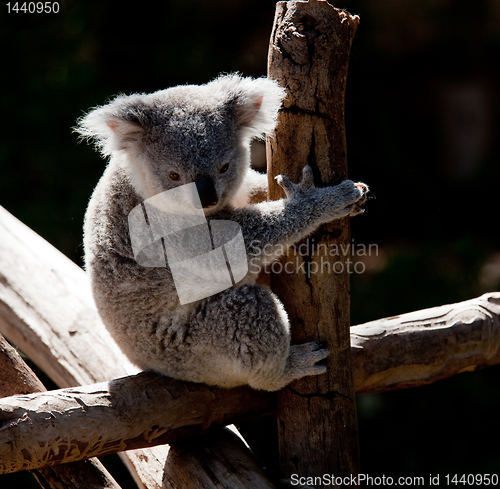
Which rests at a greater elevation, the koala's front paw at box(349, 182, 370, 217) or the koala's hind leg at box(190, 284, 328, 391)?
the koala's front paw at box(349, 182, 370, 217)

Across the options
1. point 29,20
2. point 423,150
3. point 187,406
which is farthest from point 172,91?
point 423,150

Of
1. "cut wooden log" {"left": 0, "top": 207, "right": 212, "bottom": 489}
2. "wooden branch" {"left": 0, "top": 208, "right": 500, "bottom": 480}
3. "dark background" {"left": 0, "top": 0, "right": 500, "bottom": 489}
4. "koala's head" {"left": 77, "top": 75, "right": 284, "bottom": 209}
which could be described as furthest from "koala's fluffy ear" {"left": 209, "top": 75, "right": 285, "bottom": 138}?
"dark background" {"left": 0, "top": 0, "right": 500, "bottom": 489}

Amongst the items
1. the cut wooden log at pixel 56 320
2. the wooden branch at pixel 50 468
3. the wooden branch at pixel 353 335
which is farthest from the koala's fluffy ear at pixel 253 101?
the wooden branch at pixel 50 468

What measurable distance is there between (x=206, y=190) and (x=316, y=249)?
0.42 meters

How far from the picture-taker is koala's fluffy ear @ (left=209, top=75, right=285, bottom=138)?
5.84ft

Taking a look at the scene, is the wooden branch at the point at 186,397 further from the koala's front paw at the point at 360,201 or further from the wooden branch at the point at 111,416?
the koala's front paw at the point at 360,201

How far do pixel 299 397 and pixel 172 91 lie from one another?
1134 mm

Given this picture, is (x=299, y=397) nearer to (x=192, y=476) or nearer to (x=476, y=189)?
(x=192, y=476)

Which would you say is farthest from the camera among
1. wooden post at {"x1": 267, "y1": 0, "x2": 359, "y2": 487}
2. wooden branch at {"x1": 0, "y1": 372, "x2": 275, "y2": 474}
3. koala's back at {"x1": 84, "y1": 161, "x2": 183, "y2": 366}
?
koala's back at {"x1": 84, "y1": 161, "x2": 183, "y2": 366}

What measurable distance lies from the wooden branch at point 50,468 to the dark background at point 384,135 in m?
1.59

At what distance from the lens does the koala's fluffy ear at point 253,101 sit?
1.78 meters

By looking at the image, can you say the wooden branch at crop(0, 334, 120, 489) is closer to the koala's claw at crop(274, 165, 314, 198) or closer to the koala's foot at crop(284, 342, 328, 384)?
the koala's foot at crop(284, 342, 328, 384)

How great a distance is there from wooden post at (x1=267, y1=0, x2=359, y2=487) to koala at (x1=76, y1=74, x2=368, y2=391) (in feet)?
0.19

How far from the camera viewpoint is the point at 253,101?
1860mm
